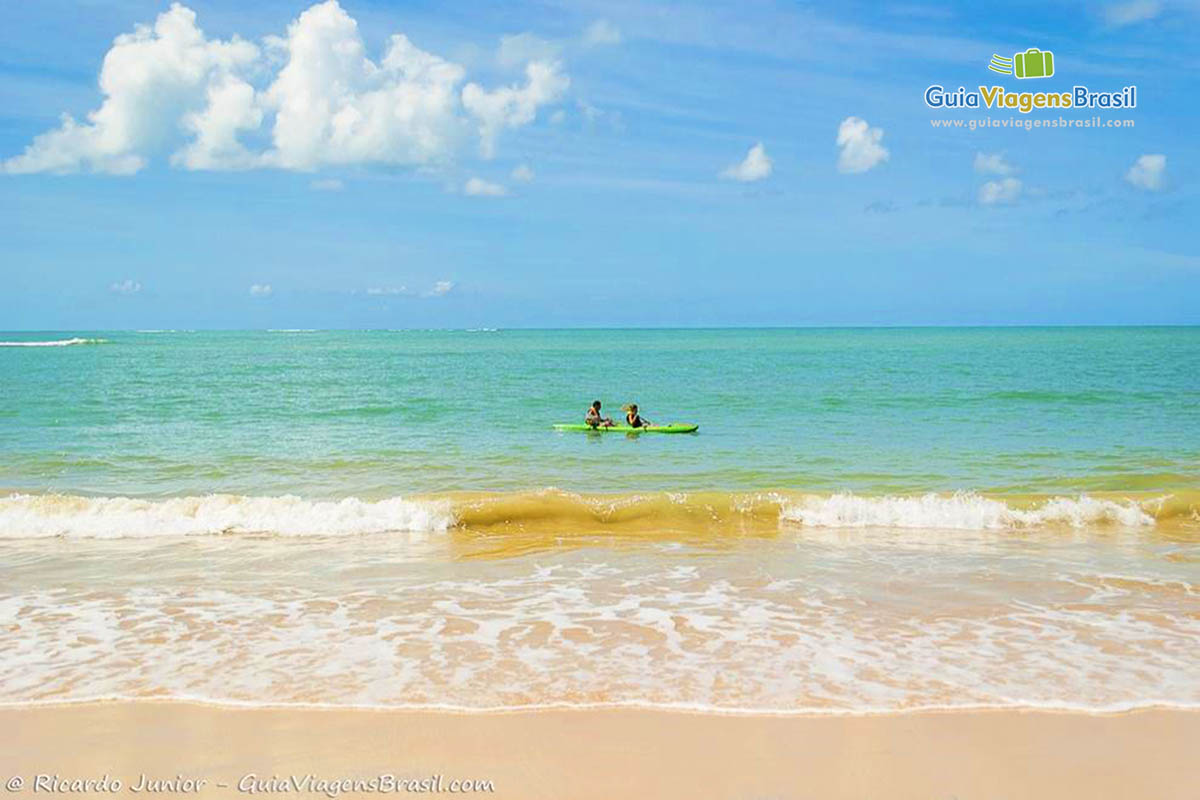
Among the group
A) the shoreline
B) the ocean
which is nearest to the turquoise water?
the ocean

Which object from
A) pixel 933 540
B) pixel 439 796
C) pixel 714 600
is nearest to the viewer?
pixel 439 796

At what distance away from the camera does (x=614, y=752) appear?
5348mm

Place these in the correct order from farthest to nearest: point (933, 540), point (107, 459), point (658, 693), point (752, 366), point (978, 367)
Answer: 1. point (752, 366)
2. point (978, 367)
3. point (107, 459)
4. point (933, 540)
5. point (658, 693)

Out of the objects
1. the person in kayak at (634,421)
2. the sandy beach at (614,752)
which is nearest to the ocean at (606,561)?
the sandy beach at (614,752)

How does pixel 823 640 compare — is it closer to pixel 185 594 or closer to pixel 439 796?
pixel 439 796

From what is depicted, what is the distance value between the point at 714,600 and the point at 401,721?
151 inches

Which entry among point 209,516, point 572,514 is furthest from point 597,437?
point 209,516

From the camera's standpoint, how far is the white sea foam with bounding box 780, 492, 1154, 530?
13414 millimetres

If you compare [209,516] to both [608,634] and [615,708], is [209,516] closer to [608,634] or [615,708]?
[608,634]

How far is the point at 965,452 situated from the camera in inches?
779

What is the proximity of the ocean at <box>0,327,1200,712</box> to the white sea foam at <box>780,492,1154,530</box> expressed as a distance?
0.18 ft

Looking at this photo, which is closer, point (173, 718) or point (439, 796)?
point (439, 796)

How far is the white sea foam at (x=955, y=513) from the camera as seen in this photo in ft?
44.0

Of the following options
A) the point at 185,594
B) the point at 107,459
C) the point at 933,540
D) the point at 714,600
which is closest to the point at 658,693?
the point at 714,600
